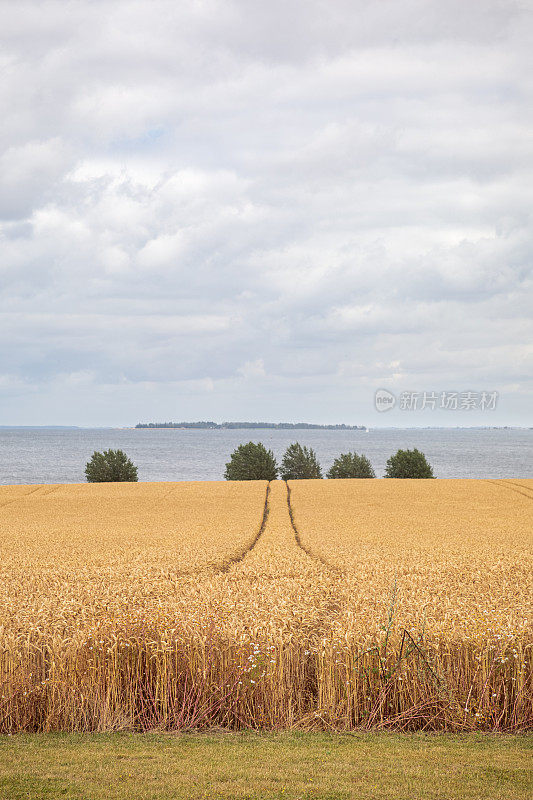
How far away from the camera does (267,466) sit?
70.9 meters

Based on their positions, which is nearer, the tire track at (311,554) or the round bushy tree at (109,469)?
the tire track at (311,554)

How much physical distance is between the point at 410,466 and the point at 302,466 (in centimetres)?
1561

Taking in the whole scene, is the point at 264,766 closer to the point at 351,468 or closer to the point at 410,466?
the point at 410,466

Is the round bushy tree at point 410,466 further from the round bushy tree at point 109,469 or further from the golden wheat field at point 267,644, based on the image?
the golden wheat field at point 267,644

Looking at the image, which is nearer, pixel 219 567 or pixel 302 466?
pixel 219 567

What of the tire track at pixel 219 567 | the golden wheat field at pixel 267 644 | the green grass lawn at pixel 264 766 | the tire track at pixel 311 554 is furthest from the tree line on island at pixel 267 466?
the green grass lawn at pixel 264 766

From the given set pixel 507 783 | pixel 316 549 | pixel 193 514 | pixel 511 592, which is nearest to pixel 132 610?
pixel 507 783

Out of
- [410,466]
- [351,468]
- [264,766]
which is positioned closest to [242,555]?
[264,766]

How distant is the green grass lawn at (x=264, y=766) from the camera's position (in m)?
5.83

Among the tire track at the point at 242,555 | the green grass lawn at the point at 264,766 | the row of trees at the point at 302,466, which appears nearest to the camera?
the green grass lawn at the point at 264,766

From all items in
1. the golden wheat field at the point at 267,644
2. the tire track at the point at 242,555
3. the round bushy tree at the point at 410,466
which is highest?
the round bushy tree at the point at 410,466

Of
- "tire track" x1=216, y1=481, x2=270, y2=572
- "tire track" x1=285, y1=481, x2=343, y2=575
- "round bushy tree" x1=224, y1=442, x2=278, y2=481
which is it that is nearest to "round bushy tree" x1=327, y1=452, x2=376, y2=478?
"round bushy tree" x1=224, y1=442, x2=278, y2=481

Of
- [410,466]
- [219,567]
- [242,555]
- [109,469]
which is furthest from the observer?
[410,466]

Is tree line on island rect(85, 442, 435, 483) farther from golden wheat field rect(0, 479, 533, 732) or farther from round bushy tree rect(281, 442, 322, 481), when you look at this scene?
golden wheat field rect(0, 479, 533, 732)
